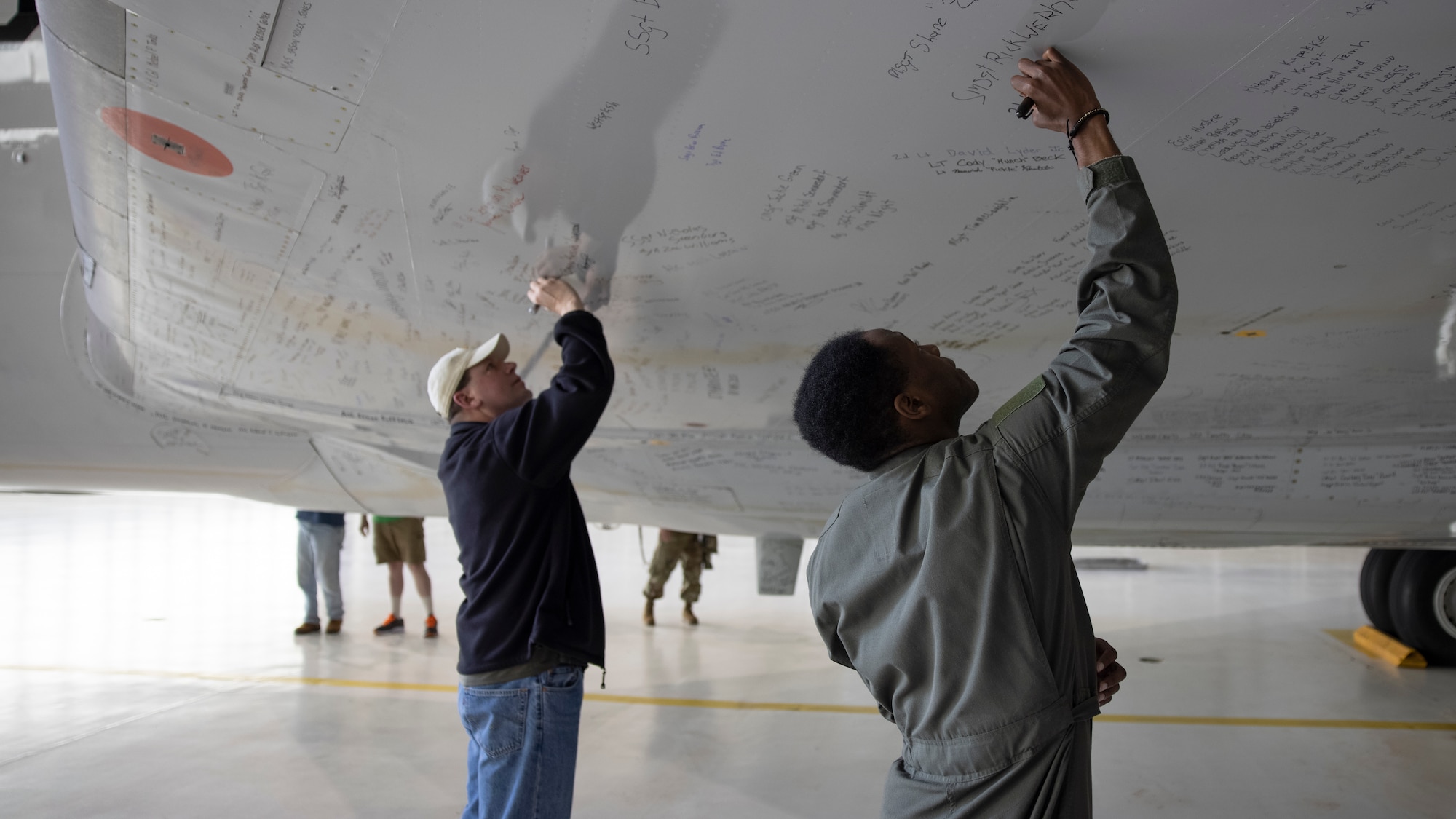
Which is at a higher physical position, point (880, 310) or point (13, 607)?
point (880, 310)

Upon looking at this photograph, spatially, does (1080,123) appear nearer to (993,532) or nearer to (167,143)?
(993,532)

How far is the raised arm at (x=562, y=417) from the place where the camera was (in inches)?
87.1

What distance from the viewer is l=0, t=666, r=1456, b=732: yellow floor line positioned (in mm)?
4570

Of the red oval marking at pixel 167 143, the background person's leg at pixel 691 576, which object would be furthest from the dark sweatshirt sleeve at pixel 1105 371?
the background person's leg at pixel 691 576

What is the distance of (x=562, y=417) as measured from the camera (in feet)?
7.30

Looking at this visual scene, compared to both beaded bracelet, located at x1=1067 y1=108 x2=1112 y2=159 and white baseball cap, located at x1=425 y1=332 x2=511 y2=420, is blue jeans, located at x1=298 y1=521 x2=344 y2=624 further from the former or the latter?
beaded bracelet, located at x1=1067 y1=108 x2=1112 y2=159

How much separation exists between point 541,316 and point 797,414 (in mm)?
1726

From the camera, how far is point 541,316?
298 centimetres

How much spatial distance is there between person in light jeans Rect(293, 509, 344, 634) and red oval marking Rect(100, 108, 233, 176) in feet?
17.5

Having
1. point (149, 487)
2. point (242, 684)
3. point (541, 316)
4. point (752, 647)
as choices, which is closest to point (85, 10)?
point (541, 316)

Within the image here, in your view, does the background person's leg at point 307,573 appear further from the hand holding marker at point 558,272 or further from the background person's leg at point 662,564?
the hand holding marker at point 558,272

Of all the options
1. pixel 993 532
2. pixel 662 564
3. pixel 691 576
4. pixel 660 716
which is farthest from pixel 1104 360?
pixel 691 576

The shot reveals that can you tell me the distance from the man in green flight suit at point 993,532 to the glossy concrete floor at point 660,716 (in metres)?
2.45

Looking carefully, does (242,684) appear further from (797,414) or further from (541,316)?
(797,414)
